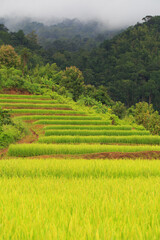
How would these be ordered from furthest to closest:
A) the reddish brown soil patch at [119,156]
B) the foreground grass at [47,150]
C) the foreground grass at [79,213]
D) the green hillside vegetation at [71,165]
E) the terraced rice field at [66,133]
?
the terraced rice field at [66,133] → the foreground grass at [47,150] → the reddish brown soil patch at [119,156] → the green hillside vegetation at [71,165] → the foreground grass at [79,213]

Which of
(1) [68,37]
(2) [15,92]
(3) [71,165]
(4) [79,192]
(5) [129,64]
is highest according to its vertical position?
(1) [68,37]

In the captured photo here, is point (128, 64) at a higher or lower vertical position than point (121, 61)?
lower

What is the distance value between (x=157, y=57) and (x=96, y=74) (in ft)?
63.7

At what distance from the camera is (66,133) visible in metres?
12.8

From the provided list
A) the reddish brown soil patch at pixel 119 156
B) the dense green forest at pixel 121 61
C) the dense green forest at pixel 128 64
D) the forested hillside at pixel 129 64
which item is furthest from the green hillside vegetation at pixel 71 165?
the forested hillside at pixel 129 64

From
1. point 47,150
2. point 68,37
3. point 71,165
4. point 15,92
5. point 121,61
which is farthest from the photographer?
point 68,37

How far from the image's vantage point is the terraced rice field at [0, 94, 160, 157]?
9.00m

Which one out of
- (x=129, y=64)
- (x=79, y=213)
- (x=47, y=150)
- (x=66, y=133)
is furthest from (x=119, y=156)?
(x=129, y=64)

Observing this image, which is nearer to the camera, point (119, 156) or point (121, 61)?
point (119, 156)

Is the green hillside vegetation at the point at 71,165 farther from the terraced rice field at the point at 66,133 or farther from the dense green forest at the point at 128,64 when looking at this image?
the dense green forest at the point at 128,64

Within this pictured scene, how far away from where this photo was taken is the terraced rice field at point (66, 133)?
9.00 metres

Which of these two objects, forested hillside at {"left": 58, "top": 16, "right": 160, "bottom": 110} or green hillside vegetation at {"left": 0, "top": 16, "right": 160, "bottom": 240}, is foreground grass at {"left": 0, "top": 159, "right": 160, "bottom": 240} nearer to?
green hillside vegetation at {"left": 0, "top": 16, "right": 160, "bottom": 240}

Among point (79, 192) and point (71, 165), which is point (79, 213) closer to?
point (79, 192)

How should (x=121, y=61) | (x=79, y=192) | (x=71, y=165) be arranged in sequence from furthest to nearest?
(x=121, y=61) → (x=71, y=165) → (x=79, y=192)
